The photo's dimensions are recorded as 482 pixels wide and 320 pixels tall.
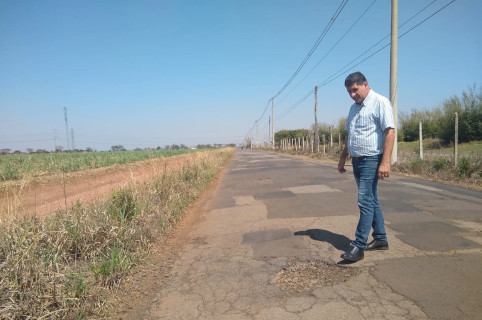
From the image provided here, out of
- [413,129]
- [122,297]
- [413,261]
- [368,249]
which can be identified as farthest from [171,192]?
[413,129]

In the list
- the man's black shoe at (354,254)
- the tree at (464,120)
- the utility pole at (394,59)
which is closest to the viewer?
the man's black shoe at (354,254)

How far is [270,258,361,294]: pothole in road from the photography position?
2.62 metres

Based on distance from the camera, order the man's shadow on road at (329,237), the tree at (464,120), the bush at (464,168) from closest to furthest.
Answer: the man's shadow on road at (329,237) < the bush at (464,168) < the tree at (464,120)

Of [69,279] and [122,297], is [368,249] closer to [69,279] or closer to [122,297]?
[122,297]

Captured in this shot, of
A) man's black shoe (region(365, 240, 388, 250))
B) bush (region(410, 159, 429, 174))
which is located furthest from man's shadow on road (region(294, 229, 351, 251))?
bush (region(410, 159, 429, 174))

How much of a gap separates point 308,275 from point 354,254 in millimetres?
590

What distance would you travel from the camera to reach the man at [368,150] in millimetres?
3090

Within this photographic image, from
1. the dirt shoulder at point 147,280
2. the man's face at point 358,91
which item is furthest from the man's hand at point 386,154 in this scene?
the dirt shoulder at point 147,280

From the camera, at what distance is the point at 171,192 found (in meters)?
6.41

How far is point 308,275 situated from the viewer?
2822mm

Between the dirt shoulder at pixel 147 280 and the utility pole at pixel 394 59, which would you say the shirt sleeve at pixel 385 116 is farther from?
the utility pole at pixel 394 59

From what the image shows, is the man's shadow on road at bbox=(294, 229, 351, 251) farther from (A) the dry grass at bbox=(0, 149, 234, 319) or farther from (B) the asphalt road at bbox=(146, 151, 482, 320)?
(A) the dry grass at bbox=(0, 149, 234, 319)

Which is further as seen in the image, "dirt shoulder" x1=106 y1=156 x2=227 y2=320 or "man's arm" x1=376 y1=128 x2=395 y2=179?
"man's arm" x1=376 y1=128 x2=395 y2=179

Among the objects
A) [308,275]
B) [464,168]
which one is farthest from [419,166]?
[308,275]
